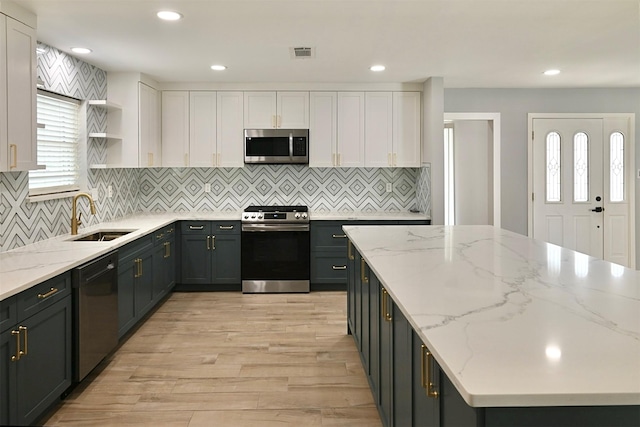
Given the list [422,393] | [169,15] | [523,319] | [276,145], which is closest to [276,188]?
[276,145]

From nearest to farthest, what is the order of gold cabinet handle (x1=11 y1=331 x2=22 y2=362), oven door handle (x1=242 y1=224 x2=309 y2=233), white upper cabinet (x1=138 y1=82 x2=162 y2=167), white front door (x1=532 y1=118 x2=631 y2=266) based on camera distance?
gold cabinet handle (x1=11 y1=331 x2=22 y2=362)
white upper cabinet (x1=138 y1=82 x2=162 y2=167)
oven door handle (x1=242 y1=224 x2=309 y2=233)
white front door (x1=532 y1=118 x2=631 y2=266)

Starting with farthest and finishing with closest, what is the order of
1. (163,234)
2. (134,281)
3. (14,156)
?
(163,234)
(134,281)
(14,156)

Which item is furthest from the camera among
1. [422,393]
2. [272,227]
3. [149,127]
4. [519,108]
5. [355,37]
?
[519,108]

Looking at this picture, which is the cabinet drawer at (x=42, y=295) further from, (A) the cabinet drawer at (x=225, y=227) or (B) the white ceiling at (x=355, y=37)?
(A) the cabinet drawer at (x=225, y=227)

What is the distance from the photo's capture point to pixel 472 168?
735cm

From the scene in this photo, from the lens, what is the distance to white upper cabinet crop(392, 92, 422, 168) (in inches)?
244

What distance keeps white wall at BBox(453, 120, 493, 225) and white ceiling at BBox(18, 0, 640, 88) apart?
1440mm

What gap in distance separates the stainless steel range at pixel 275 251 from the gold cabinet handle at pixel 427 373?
170 inches

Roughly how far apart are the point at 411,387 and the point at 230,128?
4731mm

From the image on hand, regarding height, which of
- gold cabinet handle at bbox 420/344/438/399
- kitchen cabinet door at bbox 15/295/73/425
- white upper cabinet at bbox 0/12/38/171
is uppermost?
white upper cabinet at bbox 0/12/38/171

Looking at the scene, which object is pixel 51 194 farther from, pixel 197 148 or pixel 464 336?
pixel 464 336

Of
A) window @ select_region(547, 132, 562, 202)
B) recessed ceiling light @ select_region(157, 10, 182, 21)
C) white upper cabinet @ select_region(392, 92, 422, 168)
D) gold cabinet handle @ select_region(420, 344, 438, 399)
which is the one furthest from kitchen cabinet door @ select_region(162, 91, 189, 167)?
gold cabinet handle @ select_region(420, 344, 438, 399)

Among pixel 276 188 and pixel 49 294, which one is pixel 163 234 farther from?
pixel 49 294

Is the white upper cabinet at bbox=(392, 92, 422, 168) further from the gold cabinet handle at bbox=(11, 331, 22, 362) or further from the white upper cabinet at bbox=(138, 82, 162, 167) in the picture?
the gold cabinet handle at bbox=(11, 331, 22, 362)
